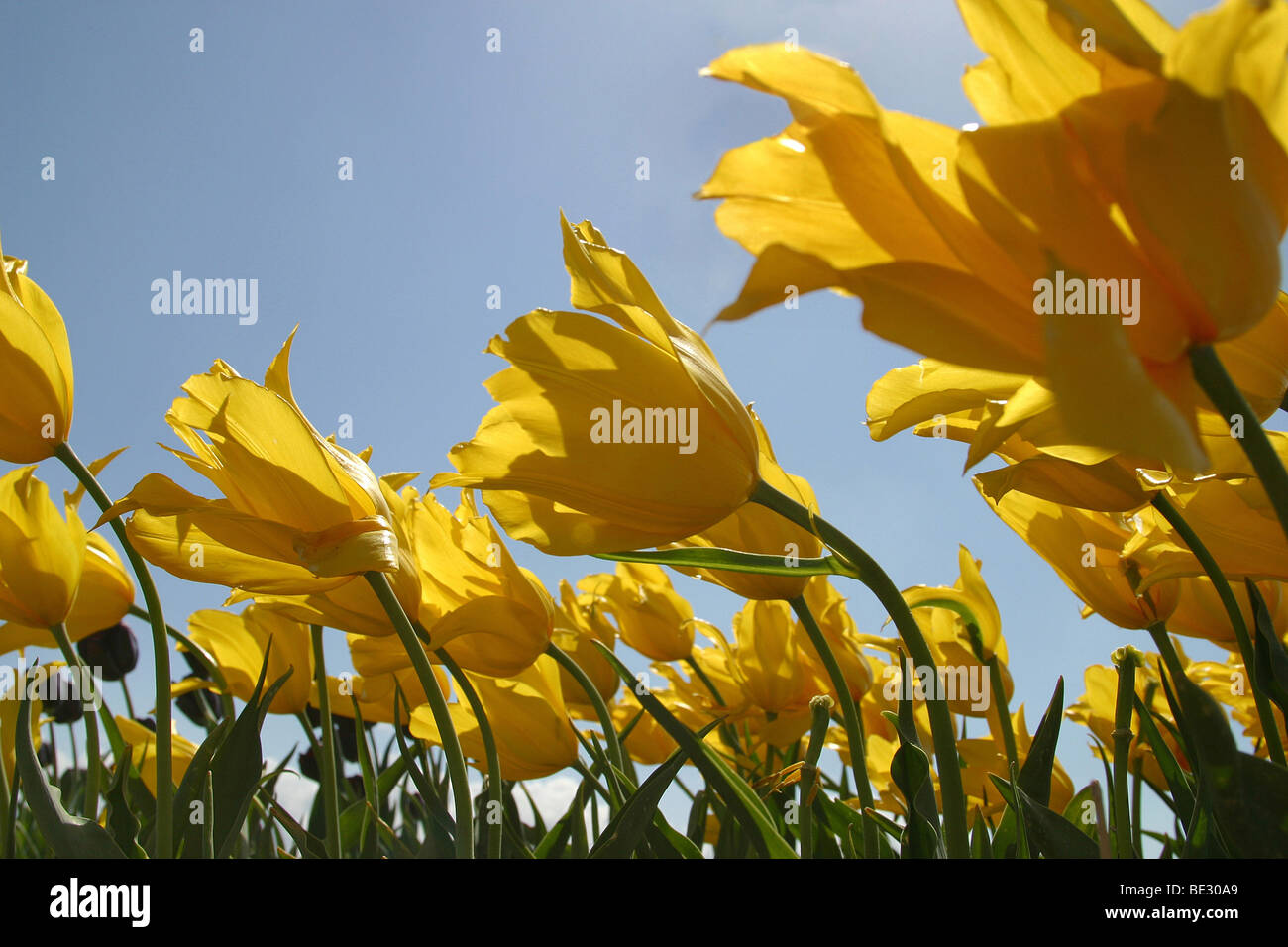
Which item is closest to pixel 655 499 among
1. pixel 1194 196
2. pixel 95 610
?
pixel 1194 196

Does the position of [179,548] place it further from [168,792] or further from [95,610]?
[95,610]

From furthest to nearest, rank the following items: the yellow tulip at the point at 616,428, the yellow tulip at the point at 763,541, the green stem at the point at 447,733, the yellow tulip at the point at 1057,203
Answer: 1. the yellow tulip at the point at 763,541
2. the green stem at the point at 447,733
3. the yellow tulip at the point at 616,428
4. the yellow tulip at the point at 1057,203

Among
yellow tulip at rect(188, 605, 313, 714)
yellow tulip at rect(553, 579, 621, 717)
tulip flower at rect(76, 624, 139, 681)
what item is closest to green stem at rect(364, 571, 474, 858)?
yellow tulip at rect(553, 579, 621, 717)

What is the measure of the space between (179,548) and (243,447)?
153 millimetres

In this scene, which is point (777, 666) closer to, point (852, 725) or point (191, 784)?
point (852, 725)

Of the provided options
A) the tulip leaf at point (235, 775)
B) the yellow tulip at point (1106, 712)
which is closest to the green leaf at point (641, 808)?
the tulip leaf at point (235, 775)

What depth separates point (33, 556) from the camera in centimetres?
113

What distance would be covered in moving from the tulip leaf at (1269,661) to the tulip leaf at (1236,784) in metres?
0.12

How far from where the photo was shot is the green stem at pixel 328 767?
99cm

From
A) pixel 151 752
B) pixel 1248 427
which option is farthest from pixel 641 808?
pixel 151 752

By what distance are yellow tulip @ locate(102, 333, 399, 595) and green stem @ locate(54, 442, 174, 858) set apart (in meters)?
0.05

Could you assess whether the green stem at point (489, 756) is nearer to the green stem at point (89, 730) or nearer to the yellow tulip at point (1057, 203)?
the green stem at point (89, 730)

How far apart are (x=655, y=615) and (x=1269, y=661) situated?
55.0 inches

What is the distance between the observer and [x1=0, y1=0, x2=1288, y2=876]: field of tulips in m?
0.41
